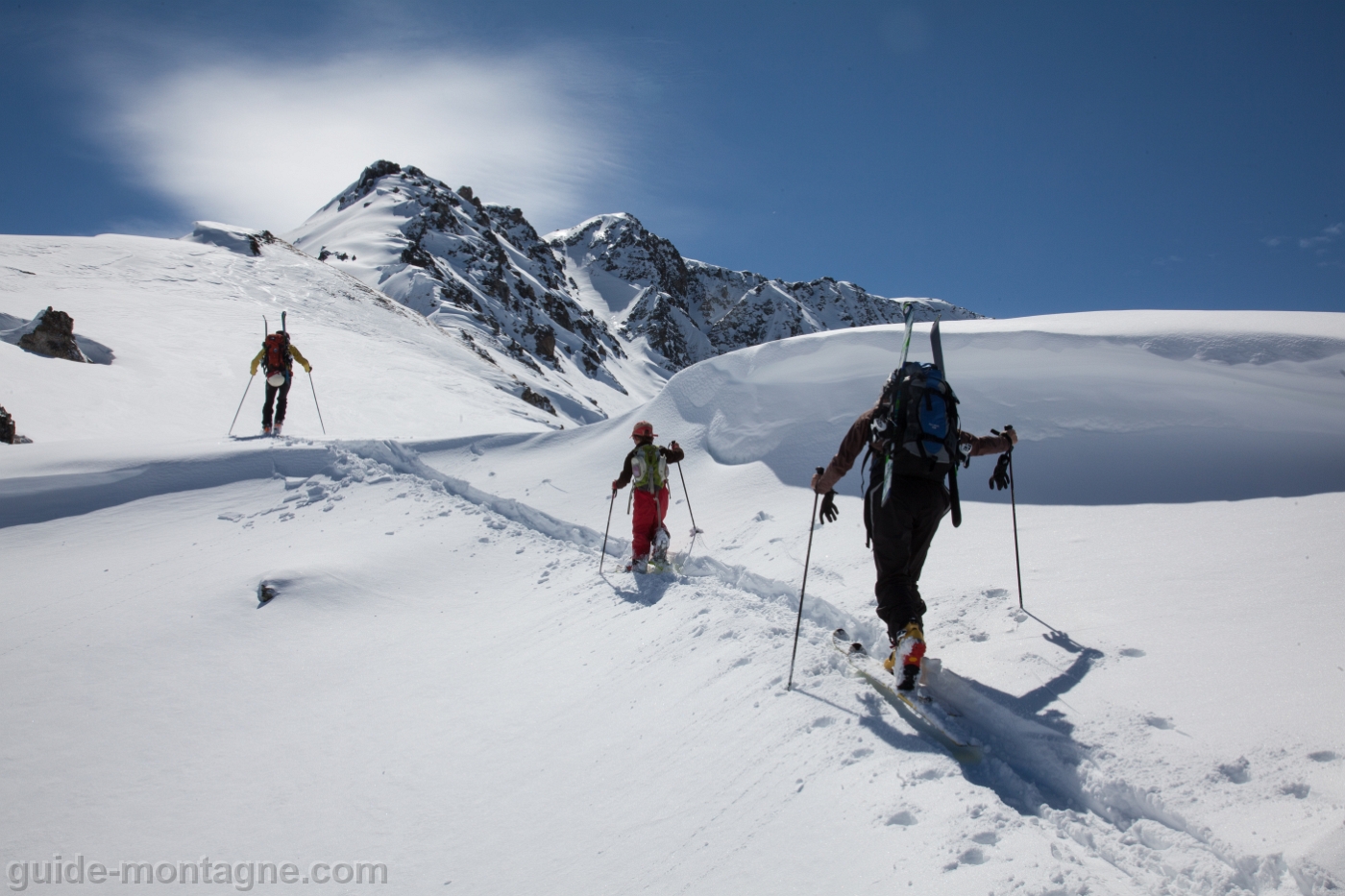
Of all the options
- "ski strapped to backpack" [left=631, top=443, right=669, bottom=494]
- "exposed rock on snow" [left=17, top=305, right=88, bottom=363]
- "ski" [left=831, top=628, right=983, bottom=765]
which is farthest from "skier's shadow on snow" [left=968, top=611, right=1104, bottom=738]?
"exposed rock on snow" [left=17, top=305, right=88, bottom=363]

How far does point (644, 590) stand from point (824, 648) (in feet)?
6.59

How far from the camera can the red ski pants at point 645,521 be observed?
6.25 m

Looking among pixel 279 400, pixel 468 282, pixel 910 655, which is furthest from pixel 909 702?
pixel 468 282

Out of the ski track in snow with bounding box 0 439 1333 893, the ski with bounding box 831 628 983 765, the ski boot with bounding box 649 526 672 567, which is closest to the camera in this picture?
the ski track in snow with bounding box 0 439 1333 893

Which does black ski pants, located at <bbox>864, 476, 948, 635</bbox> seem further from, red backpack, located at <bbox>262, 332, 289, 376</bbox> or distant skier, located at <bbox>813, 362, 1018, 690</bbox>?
red backpack, located at <bbox>262, 332, 289, 376</bbox>

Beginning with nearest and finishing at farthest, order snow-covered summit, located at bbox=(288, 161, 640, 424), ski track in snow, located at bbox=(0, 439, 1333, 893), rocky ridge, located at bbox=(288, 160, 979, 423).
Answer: ski track in snow, located at bbox=(0, 439, 1333, 893)
snow-covered summit, located at bbox=(288, 161, 640, 424)
rocky ridge, located at bbox=(288, 160, 979, 423)

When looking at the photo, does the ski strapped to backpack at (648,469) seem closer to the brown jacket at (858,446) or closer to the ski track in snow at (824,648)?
the ski track in snow at (824,648)

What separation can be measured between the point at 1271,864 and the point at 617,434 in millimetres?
8630

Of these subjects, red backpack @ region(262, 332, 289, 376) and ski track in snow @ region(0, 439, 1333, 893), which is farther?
red backpack @ region(262, 332, 289, 376)

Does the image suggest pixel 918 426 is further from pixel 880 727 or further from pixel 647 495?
pixel 647 495

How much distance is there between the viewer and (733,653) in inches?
159

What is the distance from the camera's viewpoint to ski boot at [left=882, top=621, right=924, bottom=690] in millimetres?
3311

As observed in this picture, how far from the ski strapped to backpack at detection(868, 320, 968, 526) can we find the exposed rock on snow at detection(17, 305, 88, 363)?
17.9 m

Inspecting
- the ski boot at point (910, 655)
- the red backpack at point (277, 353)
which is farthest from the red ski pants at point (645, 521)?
the red backpack at point (277, 353)
